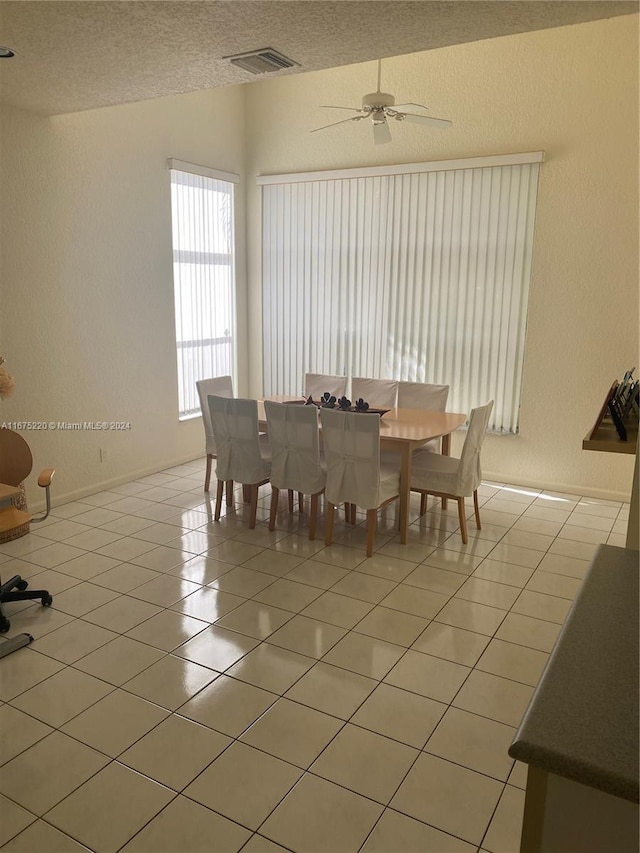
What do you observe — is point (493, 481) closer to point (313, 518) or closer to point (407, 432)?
point (407, 432)

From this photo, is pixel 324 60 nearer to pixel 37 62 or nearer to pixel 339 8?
pixel 339 8

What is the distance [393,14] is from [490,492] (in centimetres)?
379

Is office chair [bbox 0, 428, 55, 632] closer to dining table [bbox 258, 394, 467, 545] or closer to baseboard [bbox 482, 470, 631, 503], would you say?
dining table [bbox 258, 394, 467, 545]

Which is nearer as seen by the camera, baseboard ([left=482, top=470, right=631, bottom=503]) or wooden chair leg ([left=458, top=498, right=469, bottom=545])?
wooden chair leg ([left=458, top=498, right=469, bottom=545])

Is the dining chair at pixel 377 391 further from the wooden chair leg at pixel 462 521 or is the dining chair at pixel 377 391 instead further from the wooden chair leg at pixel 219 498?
the wooden chair leg at pixel 219 498

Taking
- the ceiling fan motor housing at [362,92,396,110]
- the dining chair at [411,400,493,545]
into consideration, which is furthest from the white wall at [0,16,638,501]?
the ceiling fan motor housing at [362,92,396,110]

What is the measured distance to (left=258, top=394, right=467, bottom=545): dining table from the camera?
4191 millimetres

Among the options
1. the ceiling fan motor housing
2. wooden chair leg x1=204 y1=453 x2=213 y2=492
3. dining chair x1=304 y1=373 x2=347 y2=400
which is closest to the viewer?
the ceiling fan motor housing

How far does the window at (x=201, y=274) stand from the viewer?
5930mm

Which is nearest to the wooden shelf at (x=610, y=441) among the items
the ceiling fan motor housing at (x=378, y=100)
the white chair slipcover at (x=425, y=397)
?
the ceiling fan motor housing at (x=378, y=100)

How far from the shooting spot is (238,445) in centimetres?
450

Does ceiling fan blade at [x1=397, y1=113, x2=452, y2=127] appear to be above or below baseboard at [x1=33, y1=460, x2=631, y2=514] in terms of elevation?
above

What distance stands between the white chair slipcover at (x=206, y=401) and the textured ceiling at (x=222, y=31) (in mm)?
2204

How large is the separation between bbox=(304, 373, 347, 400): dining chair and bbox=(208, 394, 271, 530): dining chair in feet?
4.22
